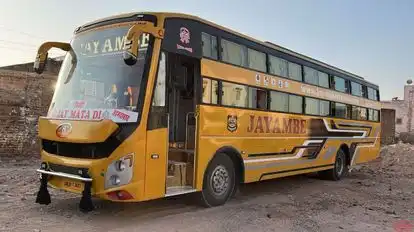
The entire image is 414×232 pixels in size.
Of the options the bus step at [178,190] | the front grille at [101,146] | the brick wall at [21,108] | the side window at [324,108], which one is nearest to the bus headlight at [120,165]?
the front grille at [101,146]

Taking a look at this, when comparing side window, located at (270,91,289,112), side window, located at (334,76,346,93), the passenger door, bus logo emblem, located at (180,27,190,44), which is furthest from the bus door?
side window, located at (334,76,346,93)

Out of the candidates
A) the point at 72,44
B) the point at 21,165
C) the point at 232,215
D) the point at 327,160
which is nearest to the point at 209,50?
the point at 72,44

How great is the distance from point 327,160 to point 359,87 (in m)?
3.81

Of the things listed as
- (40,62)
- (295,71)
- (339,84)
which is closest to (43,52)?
(40,62)

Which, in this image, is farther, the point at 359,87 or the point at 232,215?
the point at 359,87

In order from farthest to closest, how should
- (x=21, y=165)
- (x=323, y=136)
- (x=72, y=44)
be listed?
1. (x=21, y=165)
2. (x=323, y=136)
3. (x=72, y=44)

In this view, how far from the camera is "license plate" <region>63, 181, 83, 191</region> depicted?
20.9ft

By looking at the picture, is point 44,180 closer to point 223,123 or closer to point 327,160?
point 223,123

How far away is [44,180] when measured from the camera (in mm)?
6820

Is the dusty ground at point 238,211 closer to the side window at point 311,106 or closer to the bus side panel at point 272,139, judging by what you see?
the bus side panel at point 272,139

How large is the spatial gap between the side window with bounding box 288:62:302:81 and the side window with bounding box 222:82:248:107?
235 cm

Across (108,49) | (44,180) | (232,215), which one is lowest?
(232,215)

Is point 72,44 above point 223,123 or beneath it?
above

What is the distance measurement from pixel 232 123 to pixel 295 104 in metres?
2.95
